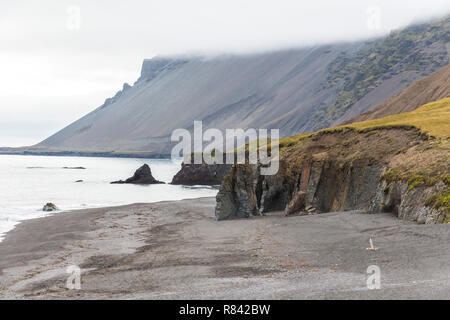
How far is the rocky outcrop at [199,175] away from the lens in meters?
125

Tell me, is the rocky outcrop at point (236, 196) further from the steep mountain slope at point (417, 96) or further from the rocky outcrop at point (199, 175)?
the steep mountain slope at point (417, 96)

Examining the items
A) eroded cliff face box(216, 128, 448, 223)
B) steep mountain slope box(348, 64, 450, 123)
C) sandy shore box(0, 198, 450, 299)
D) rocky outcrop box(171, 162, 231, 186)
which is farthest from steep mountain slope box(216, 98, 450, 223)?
rocky outcrop box(171, 162, 231, 186)

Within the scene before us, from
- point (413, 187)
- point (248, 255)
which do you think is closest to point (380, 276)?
point (248, 255)

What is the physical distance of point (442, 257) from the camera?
63.1 ft

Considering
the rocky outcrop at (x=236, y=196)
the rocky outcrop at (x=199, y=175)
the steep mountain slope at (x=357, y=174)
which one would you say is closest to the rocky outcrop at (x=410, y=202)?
the steep mountain slope at (x=357, y=174)

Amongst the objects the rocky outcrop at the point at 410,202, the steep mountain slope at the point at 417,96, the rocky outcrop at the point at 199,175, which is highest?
the steep mountain slope at the point at 417,96

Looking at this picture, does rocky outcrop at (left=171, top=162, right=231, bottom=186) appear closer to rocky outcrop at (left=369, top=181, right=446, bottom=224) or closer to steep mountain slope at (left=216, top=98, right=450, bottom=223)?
steep mountain slope at (left=216, top=98, right=450, bottom=223)

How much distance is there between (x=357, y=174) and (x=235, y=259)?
2390cm

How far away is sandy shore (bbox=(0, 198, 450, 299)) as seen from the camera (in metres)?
16.5

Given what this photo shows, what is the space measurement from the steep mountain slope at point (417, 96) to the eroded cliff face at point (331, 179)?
76.8 m

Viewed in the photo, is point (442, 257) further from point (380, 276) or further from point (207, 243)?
point (207, 243)

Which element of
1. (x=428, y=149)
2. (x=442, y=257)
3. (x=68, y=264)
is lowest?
(x=68, y=264)
